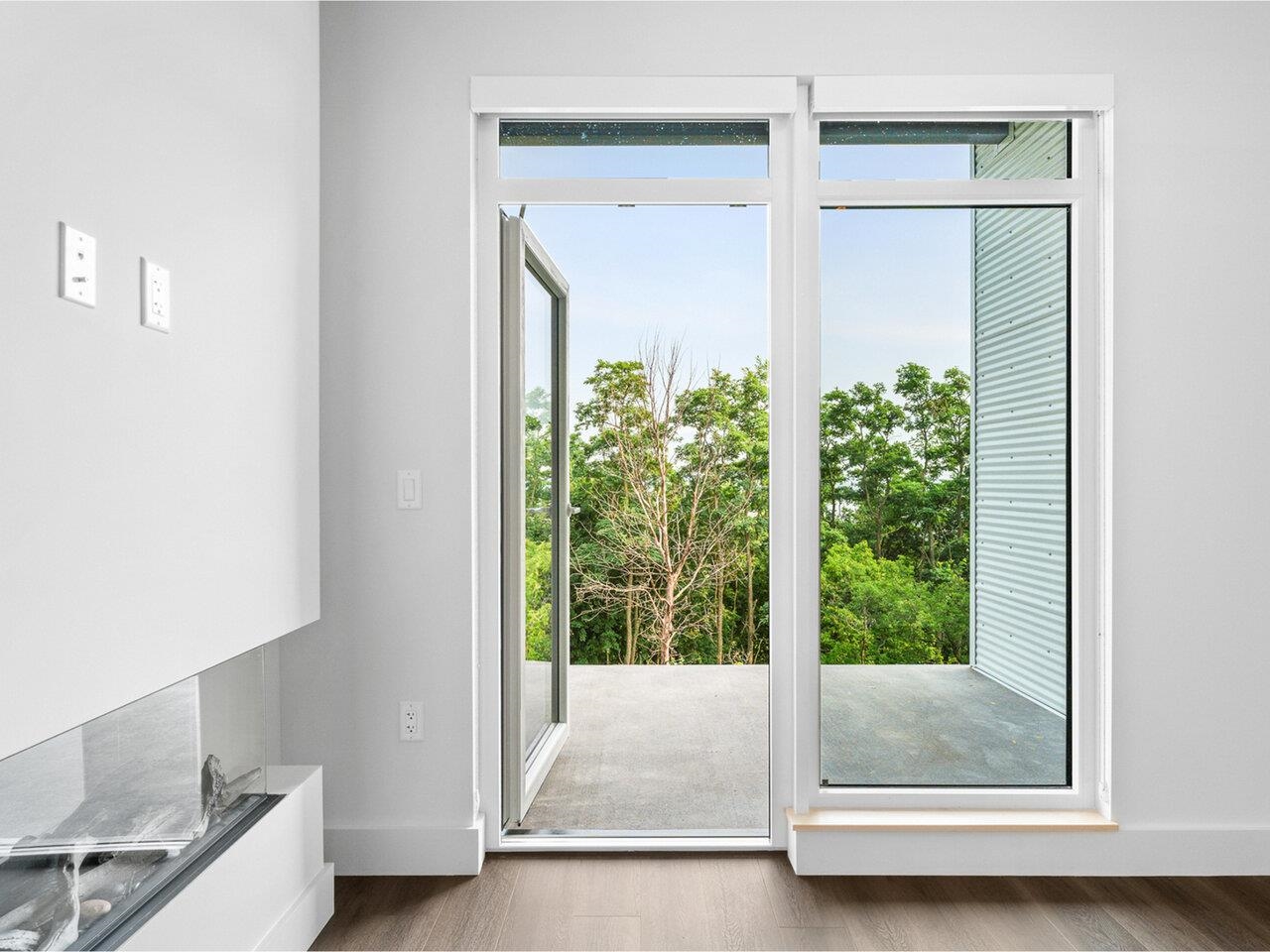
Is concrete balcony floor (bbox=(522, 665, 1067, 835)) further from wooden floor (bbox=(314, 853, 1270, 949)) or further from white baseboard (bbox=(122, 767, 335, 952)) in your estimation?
white baseboard (bbox=(122, 767, 335, 952))

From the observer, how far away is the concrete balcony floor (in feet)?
7.79

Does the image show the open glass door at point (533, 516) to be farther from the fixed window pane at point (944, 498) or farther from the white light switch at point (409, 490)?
the fixed window pane at point (944, 498)

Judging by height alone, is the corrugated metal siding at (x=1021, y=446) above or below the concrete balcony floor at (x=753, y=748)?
above

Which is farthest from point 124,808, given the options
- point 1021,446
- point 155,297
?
point 1021,446

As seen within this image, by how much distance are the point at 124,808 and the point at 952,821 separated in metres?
2.05

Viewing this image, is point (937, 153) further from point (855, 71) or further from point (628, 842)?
point (628, 842)

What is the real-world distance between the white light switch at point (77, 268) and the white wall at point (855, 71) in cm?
107

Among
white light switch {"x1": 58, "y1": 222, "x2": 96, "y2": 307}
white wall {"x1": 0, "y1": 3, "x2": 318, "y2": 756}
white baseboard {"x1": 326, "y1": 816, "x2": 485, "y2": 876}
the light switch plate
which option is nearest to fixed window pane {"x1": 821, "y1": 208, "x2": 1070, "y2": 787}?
white baseboard {"x1": 326, "y1": 816, "x2": 485, "y2": 876}

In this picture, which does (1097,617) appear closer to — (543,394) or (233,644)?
(543,394)

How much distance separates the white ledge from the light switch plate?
200 cm

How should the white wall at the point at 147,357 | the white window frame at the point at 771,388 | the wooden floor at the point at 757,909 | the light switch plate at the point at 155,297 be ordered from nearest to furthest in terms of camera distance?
the white wall at the point at 147,357 → the light switch plate at the point at 155,297 → the wooden floor at the point at 757,909 → the white window frame at the point at 771,388

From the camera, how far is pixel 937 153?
7.74 feet

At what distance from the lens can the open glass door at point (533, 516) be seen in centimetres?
240

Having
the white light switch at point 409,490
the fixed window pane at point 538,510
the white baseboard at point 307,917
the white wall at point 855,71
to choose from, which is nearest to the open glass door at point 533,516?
the fixed window pane at point 538,510
